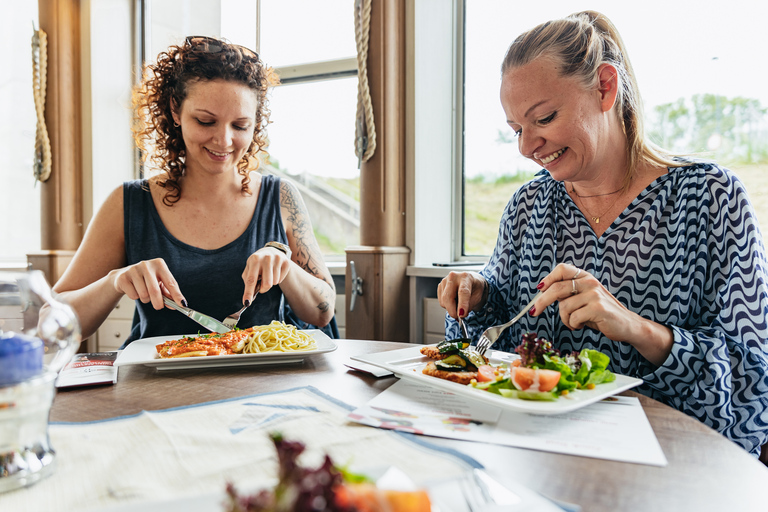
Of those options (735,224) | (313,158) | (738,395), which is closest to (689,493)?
(738,395)

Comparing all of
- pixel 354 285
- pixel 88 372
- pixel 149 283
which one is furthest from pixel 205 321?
pixel 354 285

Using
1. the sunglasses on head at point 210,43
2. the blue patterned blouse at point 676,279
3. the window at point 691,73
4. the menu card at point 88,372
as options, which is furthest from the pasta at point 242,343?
the window at point 691,73

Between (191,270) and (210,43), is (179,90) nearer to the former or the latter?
(210,43)

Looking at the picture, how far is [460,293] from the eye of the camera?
140 cm

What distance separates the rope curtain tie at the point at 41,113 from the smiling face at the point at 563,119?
2.84 meters

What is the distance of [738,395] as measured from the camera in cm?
108

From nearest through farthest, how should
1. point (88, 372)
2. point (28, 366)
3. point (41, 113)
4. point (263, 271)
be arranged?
point (28, 366)
point (88, 372)
point (263, 271)
point (41, 113)

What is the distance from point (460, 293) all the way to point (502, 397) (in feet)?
1.93

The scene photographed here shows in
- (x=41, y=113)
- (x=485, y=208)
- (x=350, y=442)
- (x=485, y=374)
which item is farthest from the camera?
(x=41, y=113)

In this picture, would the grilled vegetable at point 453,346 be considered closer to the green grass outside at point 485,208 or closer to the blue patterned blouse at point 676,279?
the blue patterned blouse at point 676,279

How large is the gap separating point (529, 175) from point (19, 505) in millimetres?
2424

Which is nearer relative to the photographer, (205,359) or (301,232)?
(205,359)

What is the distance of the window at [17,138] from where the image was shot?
345cm

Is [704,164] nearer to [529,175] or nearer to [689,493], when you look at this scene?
[689,493]
